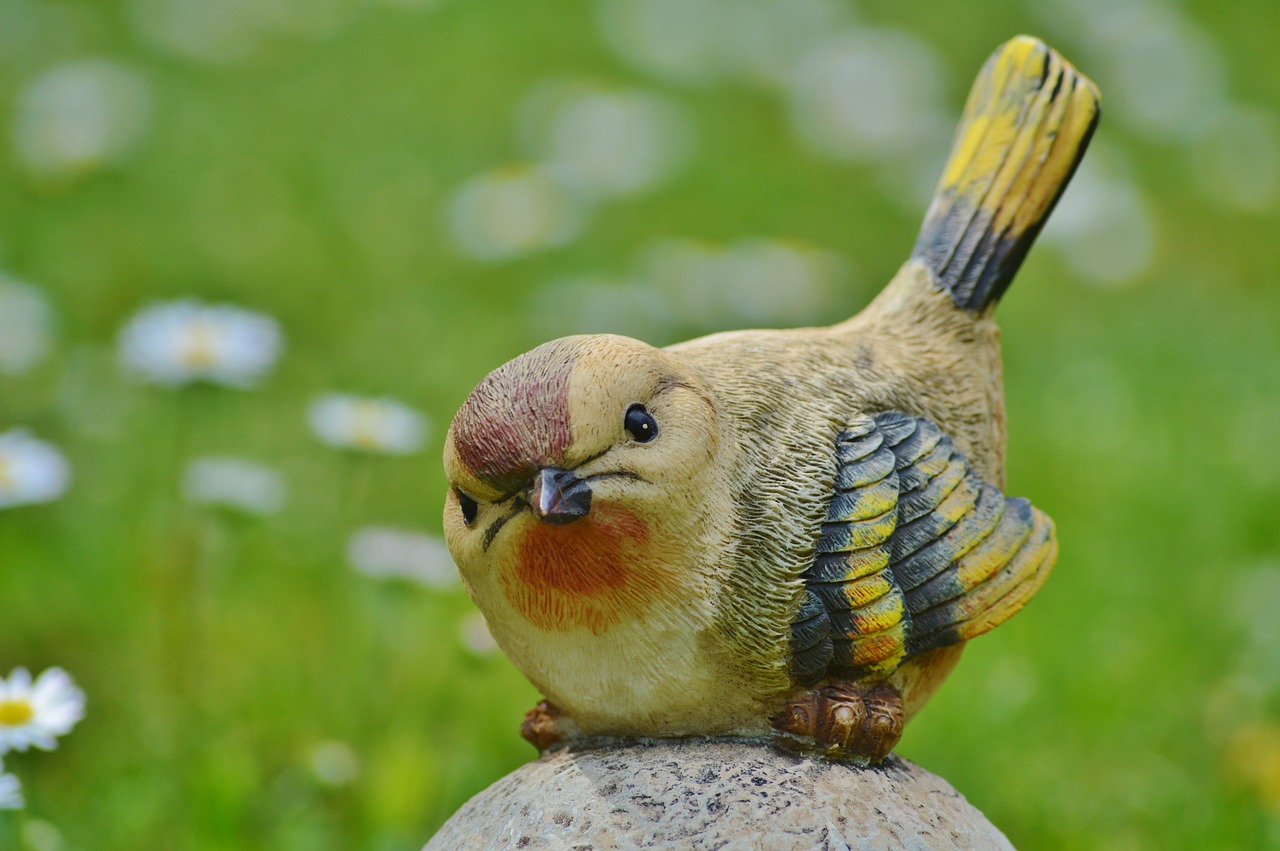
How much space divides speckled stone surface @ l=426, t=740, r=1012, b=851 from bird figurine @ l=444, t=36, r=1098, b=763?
1.8 inches

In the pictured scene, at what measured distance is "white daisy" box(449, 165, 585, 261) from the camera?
18.9 feet

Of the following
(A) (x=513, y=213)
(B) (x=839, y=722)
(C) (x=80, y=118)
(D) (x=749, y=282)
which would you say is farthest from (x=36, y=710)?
(C) (x=80, y=118)

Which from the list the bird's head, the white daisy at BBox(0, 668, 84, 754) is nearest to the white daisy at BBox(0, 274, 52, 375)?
the white daisy at BBox(0, 668, 84, 754)

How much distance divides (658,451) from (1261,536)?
127 inches

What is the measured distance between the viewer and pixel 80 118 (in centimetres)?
603

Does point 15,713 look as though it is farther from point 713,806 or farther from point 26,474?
point 713,806

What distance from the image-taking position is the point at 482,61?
22.5 feet

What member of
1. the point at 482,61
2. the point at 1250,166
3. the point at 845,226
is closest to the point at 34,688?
the point at 845,226

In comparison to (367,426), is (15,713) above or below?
below

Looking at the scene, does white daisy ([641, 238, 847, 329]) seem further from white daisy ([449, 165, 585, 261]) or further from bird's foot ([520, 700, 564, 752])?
bird's foot ([520, 700, 564, 752])

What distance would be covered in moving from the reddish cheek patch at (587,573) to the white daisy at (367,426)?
1277mm

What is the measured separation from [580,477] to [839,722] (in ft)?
1.65

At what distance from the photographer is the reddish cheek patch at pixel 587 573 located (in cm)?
190

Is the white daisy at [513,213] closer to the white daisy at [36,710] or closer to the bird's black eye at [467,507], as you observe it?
the white daisy at [36,710]
